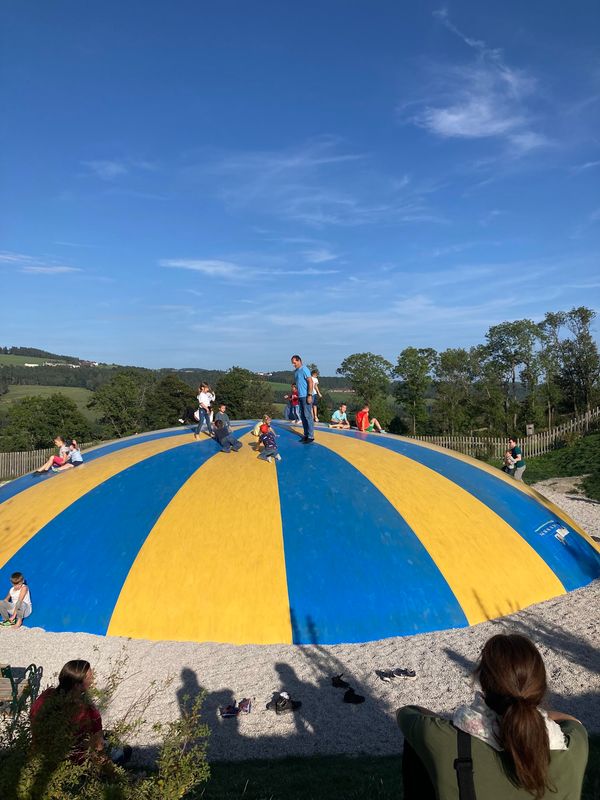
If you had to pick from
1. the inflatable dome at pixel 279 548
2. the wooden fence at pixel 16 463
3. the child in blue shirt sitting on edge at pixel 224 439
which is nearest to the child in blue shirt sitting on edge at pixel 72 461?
the inflatable dome at pixel 279 548

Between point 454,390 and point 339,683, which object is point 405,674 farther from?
point 454,390

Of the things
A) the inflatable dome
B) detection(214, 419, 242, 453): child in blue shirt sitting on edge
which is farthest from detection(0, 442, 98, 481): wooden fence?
the inflatable dome

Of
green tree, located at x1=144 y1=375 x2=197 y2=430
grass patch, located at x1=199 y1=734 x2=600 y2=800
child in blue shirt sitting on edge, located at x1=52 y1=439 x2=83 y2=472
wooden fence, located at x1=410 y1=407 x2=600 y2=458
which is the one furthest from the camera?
green tree, located at x1=144 y1=375 x2=197 y2=430

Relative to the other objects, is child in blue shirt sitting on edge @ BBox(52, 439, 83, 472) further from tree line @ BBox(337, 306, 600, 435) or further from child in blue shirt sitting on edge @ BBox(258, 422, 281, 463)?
tree line @ BBox(337, 306, 600, 435)

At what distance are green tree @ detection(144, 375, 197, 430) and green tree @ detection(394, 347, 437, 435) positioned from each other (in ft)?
68.5

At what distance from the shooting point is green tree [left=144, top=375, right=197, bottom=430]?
2197 inches

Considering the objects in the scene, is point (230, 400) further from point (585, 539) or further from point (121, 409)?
point (585, 539)

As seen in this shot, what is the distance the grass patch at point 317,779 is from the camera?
160 inches

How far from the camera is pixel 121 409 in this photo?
194 ft

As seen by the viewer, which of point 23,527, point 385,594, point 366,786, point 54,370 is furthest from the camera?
point 54,370

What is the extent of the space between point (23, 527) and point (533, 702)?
28.0 feet

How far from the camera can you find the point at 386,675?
6.26 metres

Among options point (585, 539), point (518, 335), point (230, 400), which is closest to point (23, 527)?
point (585, 539)

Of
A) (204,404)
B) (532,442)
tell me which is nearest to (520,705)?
(204,404)
